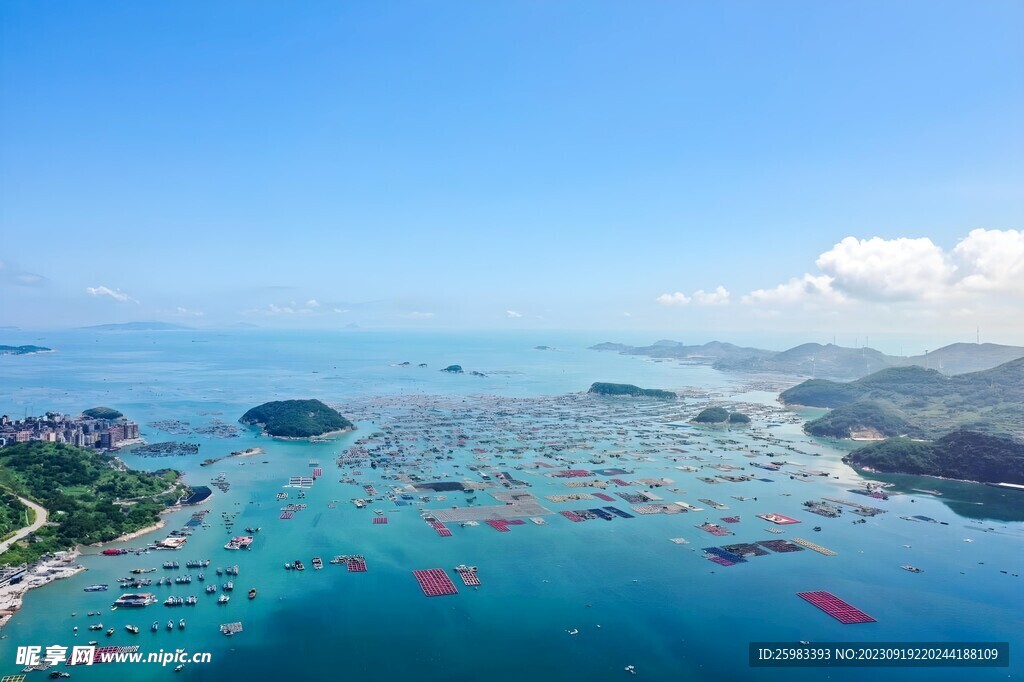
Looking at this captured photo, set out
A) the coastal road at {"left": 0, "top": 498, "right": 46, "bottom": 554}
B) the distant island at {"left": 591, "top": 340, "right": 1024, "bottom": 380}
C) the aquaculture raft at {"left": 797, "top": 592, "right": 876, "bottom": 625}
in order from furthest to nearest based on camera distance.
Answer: the distant island at {"left": 591, "top": 340, "right": 1024, "bottom": 380}
the coastal road at {"left": 0, "top": 498, "right": 46, "bottom": 554}
the aquaculture raft at {"left": 797, "top": 592, "right": 876, "bottom": 625}

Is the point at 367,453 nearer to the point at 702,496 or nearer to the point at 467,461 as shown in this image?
the point at 467,461

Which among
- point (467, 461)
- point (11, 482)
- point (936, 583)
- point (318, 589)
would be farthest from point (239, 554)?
point (936, 583)

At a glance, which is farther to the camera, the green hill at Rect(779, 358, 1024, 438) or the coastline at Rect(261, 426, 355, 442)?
the green hill at Rect(779, 358, 1024, 438)

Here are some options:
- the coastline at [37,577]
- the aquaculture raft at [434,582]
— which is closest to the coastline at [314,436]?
the coastline at [37,577]

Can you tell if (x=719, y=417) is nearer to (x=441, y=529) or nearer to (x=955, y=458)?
(x=955, y=458)

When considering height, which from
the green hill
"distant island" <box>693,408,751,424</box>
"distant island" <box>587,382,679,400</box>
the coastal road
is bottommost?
the coastal road

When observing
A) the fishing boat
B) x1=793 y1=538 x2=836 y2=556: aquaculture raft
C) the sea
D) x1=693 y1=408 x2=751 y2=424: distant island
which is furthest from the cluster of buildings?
x1=693 y1=408 x2=751 y2=424: distant island

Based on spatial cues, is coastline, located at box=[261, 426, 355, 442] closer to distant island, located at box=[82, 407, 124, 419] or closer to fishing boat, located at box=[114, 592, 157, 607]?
distant island, located at box=[82, 407, 124, 419]
